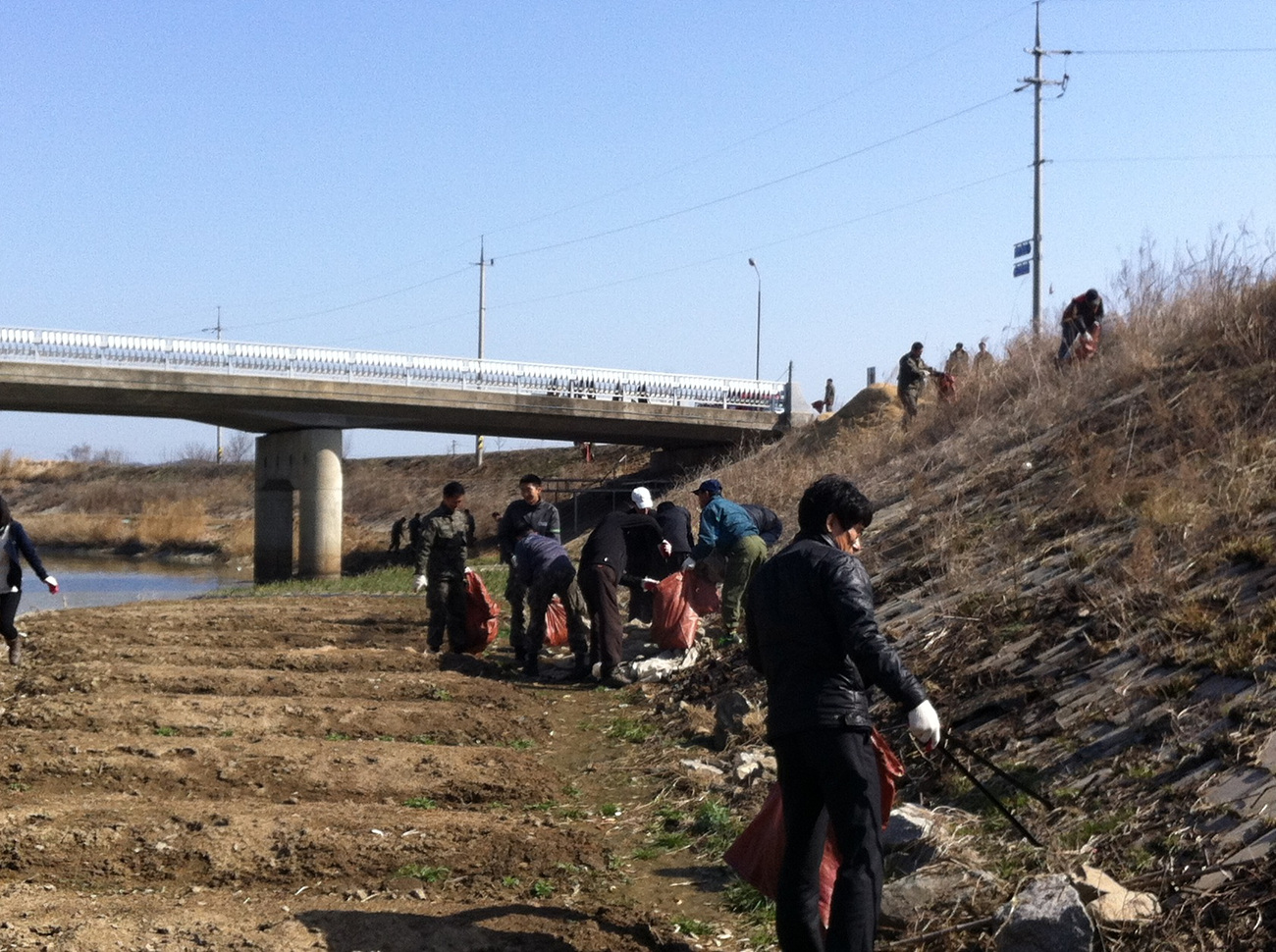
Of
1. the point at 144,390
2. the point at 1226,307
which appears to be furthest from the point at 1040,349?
the point at 144,390

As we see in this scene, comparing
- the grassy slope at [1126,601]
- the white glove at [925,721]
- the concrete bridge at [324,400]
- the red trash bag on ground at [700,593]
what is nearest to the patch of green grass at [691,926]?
the grassy slope at [1126,601]

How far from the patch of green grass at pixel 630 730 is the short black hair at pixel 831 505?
15.8 ft

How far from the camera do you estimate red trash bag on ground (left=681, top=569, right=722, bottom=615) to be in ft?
39.0

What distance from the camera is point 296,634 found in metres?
15.0

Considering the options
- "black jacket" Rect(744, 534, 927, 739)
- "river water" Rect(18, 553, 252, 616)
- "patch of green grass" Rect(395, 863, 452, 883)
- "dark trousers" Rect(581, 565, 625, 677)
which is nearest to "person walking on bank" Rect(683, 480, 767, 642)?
"dark trousers" Rect(581, 565, 625, 677)

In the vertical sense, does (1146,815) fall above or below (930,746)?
below

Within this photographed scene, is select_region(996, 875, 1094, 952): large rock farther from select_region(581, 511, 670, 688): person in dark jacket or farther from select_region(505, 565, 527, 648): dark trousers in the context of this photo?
select_region(505, 565, 527, 648): dark trousers

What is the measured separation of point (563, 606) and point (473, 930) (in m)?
6.65

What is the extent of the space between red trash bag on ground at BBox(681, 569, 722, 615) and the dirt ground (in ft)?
3.70

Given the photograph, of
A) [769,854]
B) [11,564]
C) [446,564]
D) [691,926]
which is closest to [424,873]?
[691,926]

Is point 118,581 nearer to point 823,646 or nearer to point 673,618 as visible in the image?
point 673,618

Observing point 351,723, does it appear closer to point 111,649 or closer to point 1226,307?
point 111,649

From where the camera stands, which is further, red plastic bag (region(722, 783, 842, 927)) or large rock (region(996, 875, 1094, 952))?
red plastic bag (region(722, 783, 842, 927))

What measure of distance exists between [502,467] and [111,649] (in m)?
39.1
